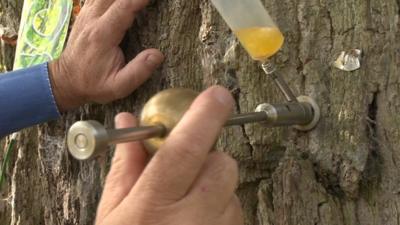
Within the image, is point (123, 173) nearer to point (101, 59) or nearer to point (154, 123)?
point (154, 123)

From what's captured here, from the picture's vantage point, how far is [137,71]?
37.7 inches

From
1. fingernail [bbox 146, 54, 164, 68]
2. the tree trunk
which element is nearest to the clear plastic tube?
the tree trunk

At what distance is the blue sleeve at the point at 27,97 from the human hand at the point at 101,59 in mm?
31

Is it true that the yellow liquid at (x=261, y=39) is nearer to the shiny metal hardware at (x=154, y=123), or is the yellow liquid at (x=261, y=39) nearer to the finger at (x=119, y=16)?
the shiny metal hardware at (x=154, y=123)

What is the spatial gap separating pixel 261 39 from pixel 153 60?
26 cm

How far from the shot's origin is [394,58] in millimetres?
820

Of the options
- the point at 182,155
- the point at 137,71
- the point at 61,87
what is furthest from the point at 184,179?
the point at 61,87

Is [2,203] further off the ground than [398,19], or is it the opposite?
[398,19]

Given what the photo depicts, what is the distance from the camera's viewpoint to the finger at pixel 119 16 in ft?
3.18

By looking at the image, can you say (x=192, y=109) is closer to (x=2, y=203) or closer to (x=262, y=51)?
(x=262, y=51)

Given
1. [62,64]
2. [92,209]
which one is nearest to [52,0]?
[62,64]

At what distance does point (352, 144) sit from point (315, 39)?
0.15 meters

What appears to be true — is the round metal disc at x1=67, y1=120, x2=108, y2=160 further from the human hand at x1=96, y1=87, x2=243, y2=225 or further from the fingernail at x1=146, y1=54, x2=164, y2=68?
the fingernail at x1=146, y1=54, x2=164, y2=68

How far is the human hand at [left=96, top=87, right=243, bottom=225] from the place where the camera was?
2.00 feet
